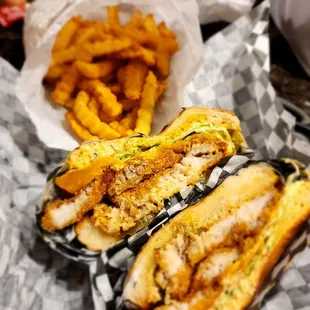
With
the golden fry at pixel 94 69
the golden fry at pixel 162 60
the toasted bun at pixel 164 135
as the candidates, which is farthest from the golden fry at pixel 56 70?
the toasted bun at pixel 164 135

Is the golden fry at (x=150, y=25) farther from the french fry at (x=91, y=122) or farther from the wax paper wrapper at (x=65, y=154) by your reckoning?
the french fry at (x=91, y=122)

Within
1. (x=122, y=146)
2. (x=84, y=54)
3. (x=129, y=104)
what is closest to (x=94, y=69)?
(x=84, y=54)

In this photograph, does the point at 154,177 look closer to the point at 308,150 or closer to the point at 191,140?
the point at 191,140

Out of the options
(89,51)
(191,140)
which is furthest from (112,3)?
(191,140)

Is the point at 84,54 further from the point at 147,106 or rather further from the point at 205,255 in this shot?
the point at 205,255

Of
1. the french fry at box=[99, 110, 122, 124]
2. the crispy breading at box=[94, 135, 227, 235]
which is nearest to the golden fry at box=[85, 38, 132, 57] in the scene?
the french fry at box=[99, 110, 122, 124]

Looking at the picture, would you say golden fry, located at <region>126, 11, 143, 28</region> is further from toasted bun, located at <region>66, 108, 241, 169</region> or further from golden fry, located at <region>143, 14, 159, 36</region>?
toasted bun, located at <region>66, 108, 241, 169</region>

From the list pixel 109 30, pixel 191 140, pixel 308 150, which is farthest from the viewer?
pixel 109 30
